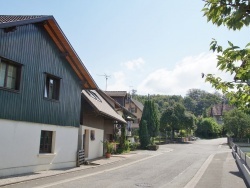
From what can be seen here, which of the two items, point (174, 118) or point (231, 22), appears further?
point (174, 118)

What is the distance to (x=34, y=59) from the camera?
15.4 meters

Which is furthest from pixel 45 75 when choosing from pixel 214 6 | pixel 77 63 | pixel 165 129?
pixel 165 129

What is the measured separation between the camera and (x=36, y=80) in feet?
50.6

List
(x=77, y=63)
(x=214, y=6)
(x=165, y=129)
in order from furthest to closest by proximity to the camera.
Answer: (x=165, y=129) < (x=77, y=63) < (x=214, y=6)

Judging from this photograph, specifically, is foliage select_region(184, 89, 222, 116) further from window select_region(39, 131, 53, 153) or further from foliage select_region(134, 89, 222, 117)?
window select_region(39, 131, 53, 153)

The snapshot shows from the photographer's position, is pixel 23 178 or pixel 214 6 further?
pixel 23 178

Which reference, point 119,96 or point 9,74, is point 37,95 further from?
point 119,96

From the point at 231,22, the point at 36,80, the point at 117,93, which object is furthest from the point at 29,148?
the point at 117,93

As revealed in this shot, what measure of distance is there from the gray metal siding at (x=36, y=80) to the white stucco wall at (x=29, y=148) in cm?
39

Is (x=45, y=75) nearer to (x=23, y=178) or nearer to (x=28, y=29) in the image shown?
(x=28, y=29)

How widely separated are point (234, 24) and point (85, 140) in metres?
20.5

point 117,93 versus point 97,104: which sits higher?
point 117,93

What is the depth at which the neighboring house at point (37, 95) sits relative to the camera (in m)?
13.5

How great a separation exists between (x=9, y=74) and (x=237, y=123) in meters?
45.6
